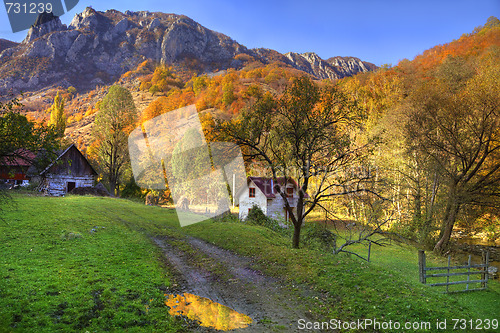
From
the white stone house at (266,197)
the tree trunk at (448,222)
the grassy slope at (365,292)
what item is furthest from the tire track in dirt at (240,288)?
the white stone house at (266,197)

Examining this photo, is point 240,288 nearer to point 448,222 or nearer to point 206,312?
point 206,312

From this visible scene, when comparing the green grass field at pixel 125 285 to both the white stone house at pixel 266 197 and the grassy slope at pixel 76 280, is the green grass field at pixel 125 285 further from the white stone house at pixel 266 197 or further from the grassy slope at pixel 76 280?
the white stone house at pixel 266 197

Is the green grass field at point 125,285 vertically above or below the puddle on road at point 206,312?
above

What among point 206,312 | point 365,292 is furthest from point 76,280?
point 365,292

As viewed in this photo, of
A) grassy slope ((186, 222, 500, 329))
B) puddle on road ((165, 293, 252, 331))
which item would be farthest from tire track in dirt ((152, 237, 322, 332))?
grassy slope ((186, 222, 500, 329))

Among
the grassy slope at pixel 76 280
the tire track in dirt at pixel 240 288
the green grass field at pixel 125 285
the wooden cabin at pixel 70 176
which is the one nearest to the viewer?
the grassy slope at pixel 76 280

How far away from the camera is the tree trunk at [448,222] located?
25375 millimetres

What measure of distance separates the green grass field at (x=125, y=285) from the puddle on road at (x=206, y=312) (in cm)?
55

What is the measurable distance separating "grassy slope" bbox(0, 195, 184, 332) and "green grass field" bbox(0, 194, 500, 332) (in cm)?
3

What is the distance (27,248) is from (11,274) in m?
3.63

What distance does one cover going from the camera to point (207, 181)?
137 ft

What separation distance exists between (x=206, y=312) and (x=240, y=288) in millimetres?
2494

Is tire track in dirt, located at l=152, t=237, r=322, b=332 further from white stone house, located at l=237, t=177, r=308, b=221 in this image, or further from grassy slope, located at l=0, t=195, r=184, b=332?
white stone house, located at l=237, t=177, r=308, b=221

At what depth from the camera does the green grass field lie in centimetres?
788
